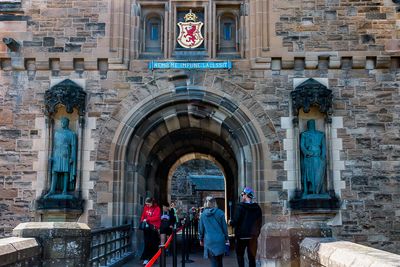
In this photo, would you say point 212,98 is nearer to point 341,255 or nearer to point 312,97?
point 312,97

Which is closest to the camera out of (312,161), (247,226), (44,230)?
(44,230)

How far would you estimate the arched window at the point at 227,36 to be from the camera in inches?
462

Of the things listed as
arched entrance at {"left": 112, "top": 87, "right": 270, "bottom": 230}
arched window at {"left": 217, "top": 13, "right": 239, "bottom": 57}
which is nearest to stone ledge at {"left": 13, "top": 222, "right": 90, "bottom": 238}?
arched entrance at {"left": 112, "top": 87, "right": 270, "bottom": 230}

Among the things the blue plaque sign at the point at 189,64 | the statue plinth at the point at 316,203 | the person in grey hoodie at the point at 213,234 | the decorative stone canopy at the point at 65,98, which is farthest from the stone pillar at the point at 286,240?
the decorative stone canopy at the point at 65,98

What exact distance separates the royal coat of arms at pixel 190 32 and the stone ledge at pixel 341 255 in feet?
23.0

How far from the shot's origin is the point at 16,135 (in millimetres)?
11055

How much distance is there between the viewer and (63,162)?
1077cm

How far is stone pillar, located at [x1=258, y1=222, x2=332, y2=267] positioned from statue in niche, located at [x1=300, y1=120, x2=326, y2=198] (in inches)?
192

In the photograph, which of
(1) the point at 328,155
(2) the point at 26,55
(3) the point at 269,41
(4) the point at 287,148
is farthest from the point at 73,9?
(1) the point at 328,155

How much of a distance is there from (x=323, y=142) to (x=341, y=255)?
279 inches

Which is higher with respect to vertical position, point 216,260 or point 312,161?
point 312,161

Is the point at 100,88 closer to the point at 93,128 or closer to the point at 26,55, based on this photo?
the point at 93,128

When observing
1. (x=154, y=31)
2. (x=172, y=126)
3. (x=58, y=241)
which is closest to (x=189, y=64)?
(x=154, y=31)

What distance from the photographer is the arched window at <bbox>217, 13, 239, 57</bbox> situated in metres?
11.7
